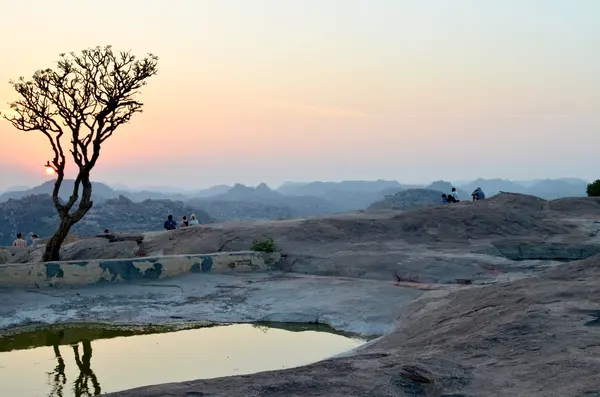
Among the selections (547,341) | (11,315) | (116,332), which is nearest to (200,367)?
(116,332)

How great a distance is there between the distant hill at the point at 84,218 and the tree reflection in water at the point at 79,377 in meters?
62.1

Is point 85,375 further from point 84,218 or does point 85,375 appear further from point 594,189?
point 84,218

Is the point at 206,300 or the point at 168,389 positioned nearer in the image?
the point at 168,389

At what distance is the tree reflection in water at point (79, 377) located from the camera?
682cm

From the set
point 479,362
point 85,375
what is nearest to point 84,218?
point 85,375

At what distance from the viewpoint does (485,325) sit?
20.9 feet

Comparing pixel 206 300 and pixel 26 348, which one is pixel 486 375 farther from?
pixel 206 300

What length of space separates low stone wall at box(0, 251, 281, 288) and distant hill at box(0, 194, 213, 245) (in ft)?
186

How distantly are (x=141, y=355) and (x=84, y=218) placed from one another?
69.3 meters

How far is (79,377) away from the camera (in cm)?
747

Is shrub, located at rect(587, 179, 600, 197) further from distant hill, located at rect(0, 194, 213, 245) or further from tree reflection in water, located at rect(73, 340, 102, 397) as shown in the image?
distant hill, located at rect(0, 194, 213, 245)

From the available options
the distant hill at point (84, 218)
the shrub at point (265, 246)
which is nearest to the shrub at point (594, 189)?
the shrub at point (265, 246)

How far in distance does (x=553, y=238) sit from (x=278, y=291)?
11778mm

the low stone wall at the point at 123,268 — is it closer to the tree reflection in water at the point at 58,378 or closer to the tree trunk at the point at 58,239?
the tree trunk at the point at 58,239
